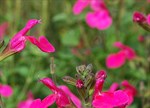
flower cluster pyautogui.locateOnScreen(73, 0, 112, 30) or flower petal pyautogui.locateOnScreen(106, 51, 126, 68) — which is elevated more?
flower cluster pyautogui.locateOnScreen(73, 0, 112, 30)

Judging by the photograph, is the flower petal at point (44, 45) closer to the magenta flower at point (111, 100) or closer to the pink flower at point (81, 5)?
the magenta flower at point (111, 100)

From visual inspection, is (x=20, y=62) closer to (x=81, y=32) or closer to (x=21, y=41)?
(x=81, y=32)

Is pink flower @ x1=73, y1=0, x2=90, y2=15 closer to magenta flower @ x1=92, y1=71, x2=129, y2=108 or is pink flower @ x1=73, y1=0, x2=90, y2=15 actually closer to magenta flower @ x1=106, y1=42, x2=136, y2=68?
magenta flower @ x1=106, y1=42, x2=136, y2=68

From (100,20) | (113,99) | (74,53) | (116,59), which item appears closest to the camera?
(113,99)

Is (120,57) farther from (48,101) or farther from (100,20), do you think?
(48,101)

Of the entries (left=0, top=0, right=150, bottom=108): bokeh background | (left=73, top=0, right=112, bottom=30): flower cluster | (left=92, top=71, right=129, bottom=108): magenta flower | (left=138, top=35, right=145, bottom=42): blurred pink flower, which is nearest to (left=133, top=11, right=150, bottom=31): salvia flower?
(left=92, top=71, right=129, bottom=108): magenta flower

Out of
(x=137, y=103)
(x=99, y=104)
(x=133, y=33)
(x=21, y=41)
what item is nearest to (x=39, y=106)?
(x=99, y=104)

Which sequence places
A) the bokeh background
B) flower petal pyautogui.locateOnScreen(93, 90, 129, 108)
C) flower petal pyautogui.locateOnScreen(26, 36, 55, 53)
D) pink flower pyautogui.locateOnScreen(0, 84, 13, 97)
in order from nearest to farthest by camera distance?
flower petal pyautogui.locateOnScreen(93, 90, 129, 108) → flower petal pyautogui.locateOnScreen(26, 36, 55, 53) → pink flower pyautogui.locateOnScreen(0, 84, 13, 97) → the bokeh background

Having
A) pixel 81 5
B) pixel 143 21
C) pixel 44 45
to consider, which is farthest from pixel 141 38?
pixel 44 45
